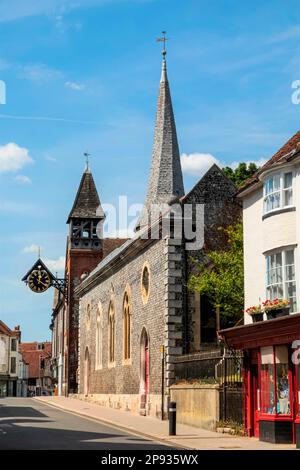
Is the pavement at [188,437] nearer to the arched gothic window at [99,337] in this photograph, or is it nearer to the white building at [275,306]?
the white building at [275,306]

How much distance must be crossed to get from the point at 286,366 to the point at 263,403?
5.12 feet

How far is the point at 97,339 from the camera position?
5006 cm

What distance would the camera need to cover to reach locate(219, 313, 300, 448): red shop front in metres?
19.6

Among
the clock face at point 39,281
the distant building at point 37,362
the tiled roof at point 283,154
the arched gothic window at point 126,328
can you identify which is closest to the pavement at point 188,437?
the tiled roof at point 283,154

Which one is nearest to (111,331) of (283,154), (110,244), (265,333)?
(283,154)

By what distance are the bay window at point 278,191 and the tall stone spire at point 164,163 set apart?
18.9 metres

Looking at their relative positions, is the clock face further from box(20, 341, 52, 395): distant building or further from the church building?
box(20, 341, 52, 395): distant building

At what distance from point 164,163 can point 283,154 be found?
22188 millimetres

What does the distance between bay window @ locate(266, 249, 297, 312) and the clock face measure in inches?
1732

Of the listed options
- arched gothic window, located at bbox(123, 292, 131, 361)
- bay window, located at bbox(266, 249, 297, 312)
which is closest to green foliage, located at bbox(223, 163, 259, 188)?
arched gothic window, located at bbox(123, 292, 131, 361)

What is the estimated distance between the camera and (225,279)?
30172 mm

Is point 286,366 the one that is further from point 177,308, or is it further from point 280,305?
point 177,308

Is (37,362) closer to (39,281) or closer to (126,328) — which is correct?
(39,281)
